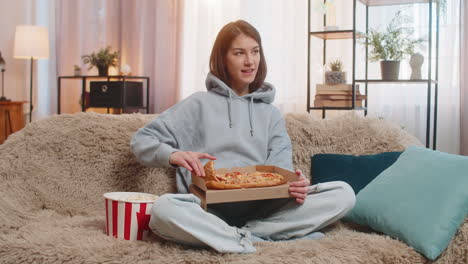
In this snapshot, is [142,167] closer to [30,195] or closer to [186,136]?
[186,136]

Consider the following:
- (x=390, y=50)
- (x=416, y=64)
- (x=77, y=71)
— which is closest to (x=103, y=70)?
(x=77, y=71)

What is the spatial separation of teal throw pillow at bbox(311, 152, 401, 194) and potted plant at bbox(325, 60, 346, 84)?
1.20 m

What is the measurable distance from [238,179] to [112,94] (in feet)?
10.2

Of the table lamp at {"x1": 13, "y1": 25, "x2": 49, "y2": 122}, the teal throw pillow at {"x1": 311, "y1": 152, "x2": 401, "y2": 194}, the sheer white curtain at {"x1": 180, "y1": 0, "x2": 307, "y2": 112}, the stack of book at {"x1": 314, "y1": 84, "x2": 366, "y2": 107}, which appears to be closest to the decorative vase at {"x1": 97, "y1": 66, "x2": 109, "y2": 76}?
the table lamp at {"x1": 13, "y1": 25, "x2": 49, "y2": 122}

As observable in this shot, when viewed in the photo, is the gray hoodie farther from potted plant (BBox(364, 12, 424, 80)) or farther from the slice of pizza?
potted plant (BBox(364, 12, 424, 80))

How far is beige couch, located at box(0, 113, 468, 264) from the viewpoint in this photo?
4.02 feet

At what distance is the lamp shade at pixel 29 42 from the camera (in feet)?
14.3

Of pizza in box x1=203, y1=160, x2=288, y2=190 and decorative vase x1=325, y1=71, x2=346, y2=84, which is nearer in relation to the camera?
pizza in box x1=203, y1=160, x2=288, y2=190

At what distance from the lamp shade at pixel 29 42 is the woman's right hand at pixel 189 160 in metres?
3.31

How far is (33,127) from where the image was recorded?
175cm

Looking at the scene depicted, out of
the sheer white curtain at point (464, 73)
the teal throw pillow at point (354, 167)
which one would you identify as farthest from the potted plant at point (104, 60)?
the teal throw pillow at point (354, 167)

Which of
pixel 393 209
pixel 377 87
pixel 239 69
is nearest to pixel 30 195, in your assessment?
pixel 239 69

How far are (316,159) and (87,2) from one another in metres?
3.52

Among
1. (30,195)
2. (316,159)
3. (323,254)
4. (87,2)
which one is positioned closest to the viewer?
(323,254)
